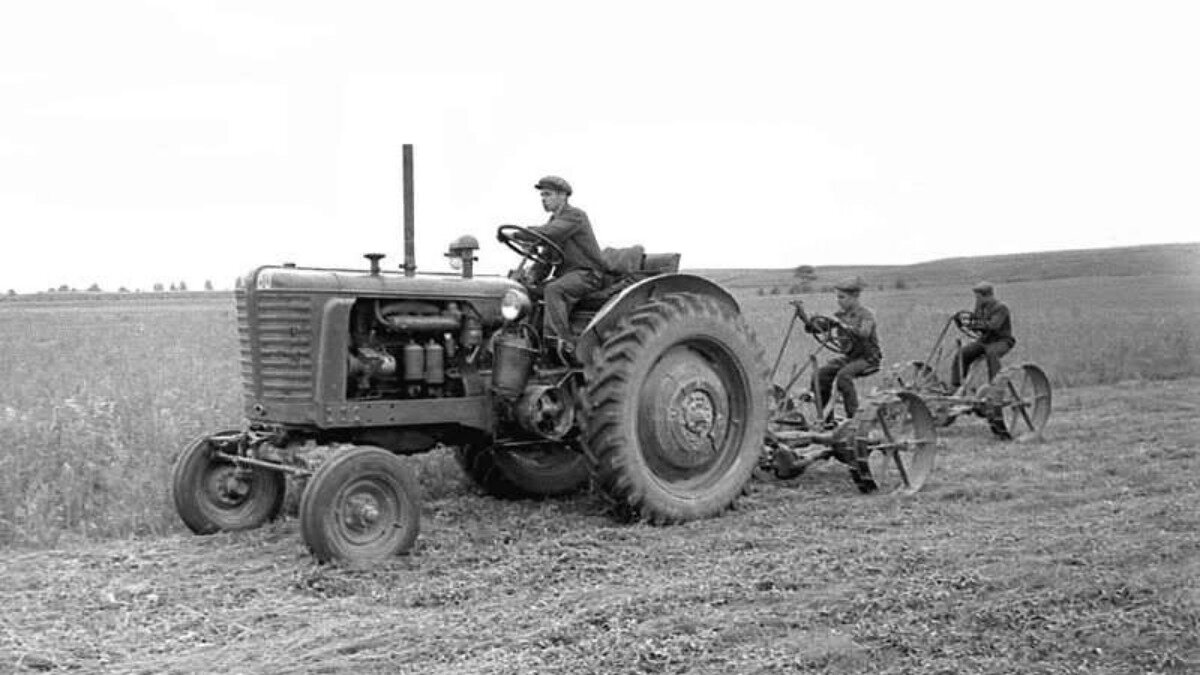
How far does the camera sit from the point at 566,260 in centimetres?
757

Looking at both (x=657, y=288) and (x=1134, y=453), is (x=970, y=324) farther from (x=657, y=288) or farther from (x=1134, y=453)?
(x=657, y=288)

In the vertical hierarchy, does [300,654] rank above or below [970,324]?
below

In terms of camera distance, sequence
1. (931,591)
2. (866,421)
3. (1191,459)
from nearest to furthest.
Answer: (931,591)
(866,421)
(1191,459)

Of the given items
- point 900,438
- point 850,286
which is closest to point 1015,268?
point 850,286

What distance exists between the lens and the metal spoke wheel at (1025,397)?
1122 centimetres

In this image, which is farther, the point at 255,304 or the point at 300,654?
the point at 255,304

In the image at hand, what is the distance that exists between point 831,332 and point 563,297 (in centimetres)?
389

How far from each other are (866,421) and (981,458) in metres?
2.20

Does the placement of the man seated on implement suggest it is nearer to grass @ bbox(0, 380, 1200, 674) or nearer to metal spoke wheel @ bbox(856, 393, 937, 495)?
grass @ bbox(0, 380, 1200, 674)

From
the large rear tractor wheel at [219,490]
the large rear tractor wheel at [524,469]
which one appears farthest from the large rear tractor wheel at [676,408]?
the large rear tractor wheel at [219,490]

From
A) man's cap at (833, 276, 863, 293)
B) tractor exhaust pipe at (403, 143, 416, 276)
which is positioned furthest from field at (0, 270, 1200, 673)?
man's cap at (833, 276, 863, 293)

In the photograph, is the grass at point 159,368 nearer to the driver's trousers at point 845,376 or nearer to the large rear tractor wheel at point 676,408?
the large rear tractor wheel at point 676,408

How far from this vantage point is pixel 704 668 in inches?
166

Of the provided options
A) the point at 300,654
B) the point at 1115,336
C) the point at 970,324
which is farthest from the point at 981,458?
the point at 1115,336
